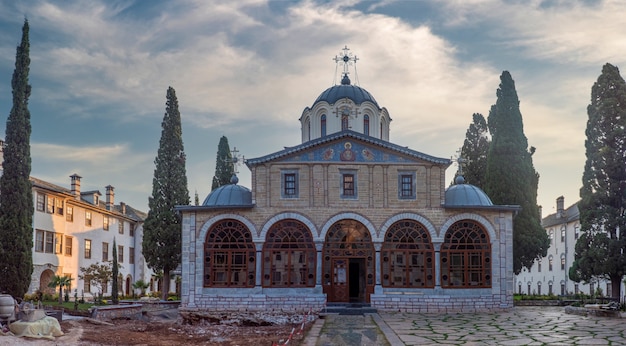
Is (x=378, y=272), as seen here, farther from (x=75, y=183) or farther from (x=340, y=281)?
(x=75, y=183)

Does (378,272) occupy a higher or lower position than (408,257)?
lower

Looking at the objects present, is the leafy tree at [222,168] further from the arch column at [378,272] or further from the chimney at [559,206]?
the chimney at [559,206]

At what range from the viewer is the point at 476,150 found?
44.6 meters

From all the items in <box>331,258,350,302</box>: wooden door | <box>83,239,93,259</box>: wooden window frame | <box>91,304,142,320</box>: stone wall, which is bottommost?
<box>91,304,142,320</box>: stone wall

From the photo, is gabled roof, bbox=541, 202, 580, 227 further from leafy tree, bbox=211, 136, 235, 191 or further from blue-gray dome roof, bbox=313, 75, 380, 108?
leafy tree, bbox=211, 136, 235, 191

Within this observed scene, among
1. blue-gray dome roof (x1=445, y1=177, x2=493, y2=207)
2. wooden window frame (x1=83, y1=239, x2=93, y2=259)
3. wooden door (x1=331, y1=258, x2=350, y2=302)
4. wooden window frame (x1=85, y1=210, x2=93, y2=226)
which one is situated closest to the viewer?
wooden door (x1=331, y1=258, x2=350, y2=302)

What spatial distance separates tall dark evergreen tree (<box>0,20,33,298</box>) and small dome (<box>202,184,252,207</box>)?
30.1ft

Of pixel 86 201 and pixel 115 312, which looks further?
pixel 86 201

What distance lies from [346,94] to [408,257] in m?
10.4

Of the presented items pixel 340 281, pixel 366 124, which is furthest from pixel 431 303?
pixel 366 124

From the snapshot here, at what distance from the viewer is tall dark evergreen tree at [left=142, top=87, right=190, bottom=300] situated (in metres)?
41.0

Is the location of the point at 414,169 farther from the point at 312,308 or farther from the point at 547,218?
the point at 547,218

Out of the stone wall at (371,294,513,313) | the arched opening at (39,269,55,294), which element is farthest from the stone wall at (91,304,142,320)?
the arched opening at (39,269,55,294)

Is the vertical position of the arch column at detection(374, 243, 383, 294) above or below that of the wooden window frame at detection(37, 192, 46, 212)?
below
